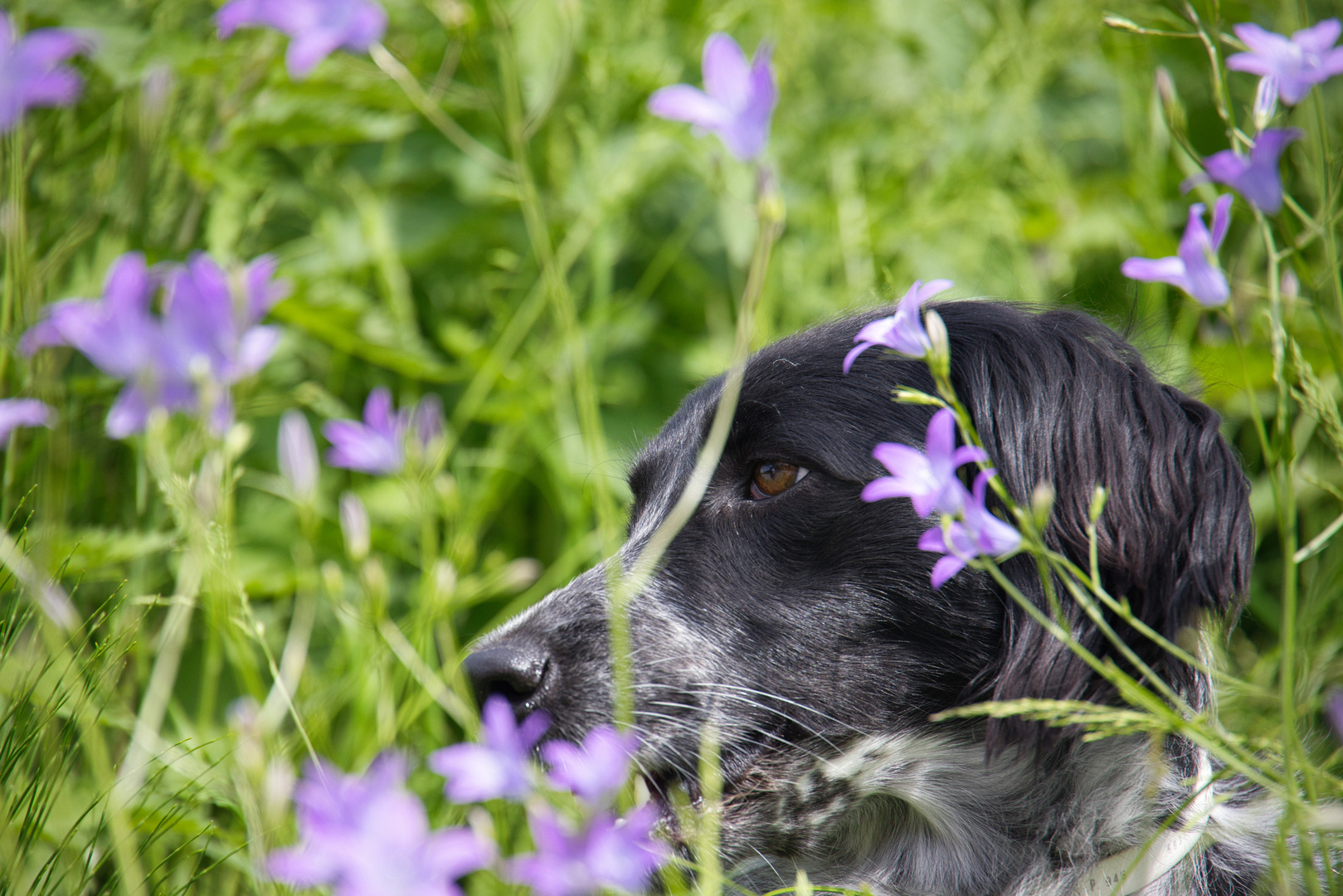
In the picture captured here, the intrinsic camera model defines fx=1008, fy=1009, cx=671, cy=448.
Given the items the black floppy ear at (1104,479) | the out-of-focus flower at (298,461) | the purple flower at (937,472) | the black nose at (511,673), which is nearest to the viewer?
the purple flower at (937,472)

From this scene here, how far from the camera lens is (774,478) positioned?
2.00 meters

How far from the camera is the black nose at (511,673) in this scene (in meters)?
1.81

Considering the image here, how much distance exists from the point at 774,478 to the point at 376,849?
1238 mm

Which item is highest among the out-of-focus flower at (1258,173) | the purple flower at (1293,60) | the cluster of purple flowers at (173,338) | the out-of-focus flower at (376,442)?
the purple flower at (1293,60)

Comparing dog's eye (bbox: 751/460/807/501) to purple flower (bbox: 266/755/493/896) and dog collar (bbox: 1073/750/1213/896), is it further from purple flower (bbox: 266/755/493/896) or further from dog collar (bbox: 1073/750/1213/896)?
purple flower (bbox: 266/755/493/896)

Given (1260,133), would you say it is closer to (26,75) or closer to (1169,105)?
(1169,105)

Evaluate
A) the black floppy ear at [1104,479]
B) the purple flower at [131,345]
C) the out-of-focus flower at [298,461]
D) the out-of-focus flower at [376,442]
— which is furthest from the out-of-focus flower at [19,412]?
the black floppy ear at [1104,479]

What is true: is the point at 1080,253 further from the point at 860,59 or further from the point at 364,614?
the point at 364,614

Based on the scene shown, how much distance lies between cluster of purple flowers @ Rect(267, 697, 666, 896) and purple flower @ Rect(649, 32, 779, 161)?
78 centimetres

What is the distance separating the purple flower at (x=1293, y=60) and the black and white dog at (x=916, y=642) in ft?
2.15

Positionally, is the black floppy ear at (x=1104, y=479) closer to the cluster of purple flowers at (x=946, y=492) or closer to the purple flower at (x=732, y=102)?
the cluster of purple flowers at (x=946, y=492)

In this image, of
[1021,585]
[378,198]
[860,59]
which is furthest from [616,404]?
→ [860,59]

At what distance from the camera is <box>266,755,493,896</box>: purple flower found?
876mm

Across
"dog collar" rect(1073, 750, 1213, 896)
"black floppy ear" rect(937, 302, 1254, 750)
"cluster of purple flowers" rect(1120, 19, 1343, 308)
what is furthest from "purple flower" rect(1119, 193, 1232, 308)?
"dog collar" rect(1073, 750, 1213, 896)
